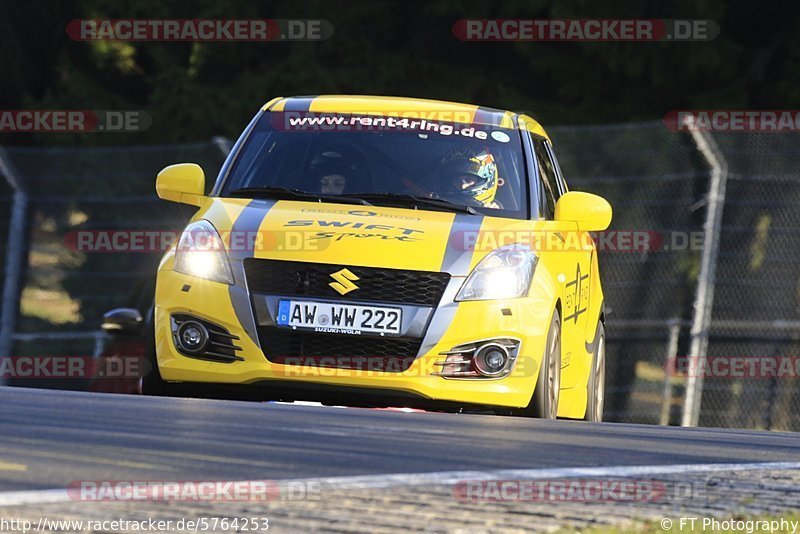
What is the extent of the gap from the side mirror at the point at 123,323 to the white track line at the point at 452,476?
601 centimetres

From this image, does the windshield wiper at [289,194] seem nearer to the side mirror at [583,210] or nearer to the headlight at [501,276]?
the headlight at [501,276]

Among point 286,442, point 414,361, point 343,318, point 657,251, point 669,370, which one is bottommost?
point 286,442

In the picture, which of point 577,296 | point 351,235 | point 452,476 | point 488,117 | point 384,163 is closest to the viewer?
point 452,476

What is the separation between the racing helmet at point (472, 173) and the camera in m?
8.63

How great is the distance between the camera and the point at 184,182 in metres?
8.63

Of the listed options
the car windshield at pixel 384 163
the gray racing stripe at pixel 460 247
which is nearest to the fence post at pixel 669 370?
the car windshield at pixel 384 163

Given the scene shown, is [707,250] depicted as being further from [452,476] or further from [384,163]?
[452,476]

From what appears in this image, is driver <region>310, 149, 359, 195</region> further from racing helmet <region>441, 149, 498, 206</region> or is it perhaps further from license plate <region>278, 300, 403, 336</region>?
license plate <region>278, 300, 403, 336</region>

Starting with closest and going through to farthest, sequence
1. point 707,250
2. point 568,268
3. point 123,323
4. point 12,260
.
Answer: point 568,268 → point 123,323 → point 707,250 → point 12,260

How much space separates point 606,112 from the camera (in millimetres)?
21844

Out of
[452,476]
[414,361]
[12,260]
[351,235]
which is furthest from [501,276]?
[12,260]

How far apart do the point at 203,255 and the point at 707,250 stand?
6.64 meters

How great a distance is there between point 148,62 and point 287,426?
65.6 ft

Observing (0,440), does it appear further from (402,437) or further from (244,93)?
(244,93)
